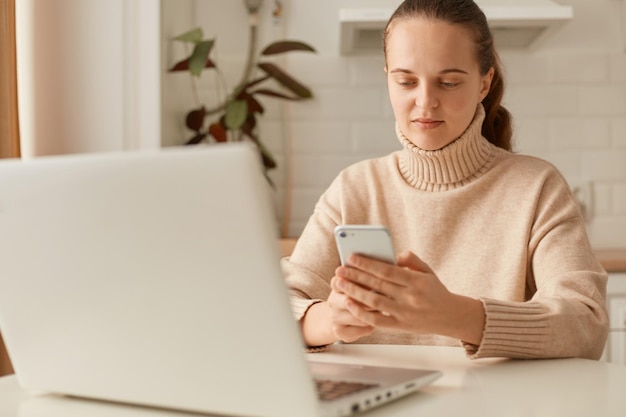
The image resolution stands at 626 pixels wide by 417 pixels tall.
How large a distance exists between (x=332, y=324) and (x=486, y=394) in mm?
303

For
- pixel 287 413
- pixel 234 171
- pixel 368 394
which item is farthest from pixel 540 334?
A: pixel 234 171

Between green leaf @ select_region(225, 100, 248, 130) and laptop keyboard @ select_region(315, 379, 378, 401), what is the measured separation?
1939 mm

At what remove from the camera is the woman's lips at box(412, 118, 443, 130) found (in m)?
1.55

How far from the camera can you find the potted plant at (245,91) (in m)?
2.77

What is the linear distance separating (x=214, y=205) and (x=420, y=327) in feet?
1.53

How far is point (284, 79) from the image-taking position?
2.97m

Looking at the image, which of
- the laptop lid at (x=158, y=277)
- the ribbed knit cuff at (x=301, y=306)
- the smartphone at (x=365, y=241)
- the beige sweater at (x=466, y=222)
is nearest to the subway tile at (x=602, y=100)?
the beige sweater at (x=466, y=222)

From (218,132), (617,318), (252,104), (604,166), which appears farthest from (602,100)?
(218,132)

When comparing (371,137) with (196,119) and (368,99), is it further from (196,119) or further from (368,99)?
(196,119)

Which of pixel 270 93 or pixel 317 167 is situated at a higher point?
pixel 270 93

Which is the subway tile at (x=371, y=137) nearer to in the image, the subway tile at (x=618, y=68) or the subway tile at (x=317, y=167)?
the subway tile at (x=317, y=167)

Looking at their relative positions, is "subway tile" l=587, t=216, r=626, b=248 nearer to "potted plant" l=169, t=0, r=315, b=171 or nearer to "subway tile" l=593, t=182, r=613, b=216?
"subway tile" l=593, t=182, r=613, b=216

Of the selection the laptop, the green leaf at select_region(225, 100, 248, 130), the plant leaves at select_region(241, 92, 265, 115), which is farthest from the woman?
the plant leaves at select_region(241, 92, 265, 115)

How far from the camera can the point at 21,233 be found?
84cm
